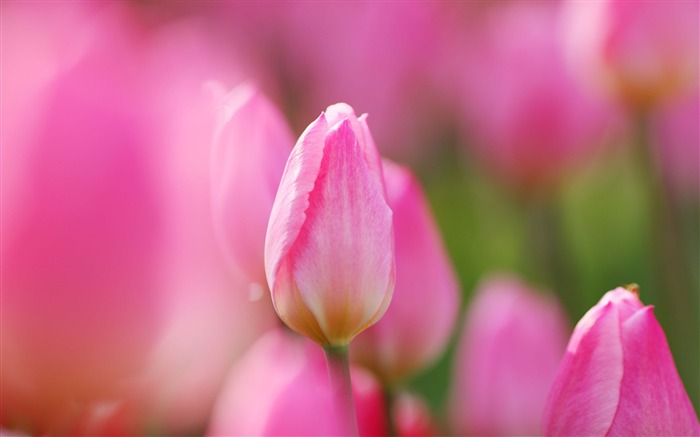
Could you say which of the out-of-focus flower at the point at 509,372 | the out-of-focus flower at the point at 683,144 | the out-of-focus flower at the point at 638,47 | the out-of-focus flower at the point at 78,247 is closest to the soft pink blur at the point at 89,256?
the out-of-focus flower at the point at 78,247

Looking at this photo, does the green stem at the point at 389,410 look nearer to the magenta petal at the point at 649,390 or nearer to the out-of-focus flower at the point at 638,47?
the magenta petal at the point at 649,390

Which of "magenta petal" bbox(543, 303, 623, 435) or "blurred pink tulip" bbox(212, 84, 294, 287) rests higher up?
"blurred pink tulip" bbox(212, 84, 294, 287)

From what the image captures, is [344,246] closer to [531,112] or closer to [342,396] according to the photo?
[342,396]

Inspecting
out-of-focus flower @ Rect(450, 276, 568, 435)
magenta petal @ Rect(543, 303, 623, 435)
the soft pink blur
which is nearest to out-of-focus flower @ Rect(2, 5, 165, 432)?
the soft pink blur

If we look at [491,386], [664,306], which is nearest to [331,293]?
[491,386]

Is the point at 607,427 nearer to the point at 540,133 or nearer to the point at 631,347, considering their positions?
the point at 631,347

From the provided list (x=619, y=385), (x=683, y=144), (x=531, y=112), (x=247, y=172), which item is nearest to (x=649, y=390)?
(x=619, y=385)

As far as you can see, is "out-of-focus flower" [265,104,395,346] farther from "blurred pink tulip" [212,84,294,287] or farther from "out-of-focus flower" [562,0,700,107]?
"out-of-focus flower" [562,0,700,107]
